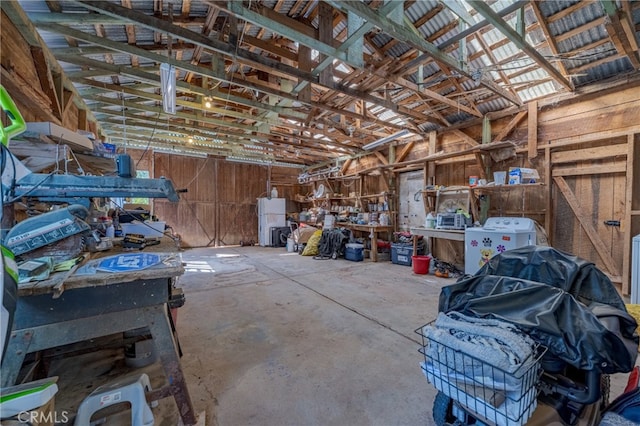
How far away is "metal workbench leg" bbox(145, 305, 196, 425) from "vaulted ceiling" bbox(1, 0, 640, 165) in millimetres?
2205

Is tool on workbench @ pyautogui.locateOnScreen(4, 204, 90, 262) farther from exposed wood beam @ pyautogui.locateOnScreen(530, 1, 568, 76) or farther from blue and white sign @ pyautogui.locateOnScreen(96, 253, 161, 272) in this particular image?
exposed wood beam @ pyautogui.locateOnScreen(530, 1, 568, 76)

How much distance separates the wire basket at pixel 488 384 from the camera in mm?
960

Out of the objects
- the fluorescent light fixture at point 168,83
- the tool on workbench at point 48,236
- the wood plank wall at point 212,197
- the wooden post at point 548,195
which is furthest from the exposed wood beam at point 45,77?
the wooden post at point 548,195

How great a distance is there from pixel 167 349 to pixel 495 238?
4264 mm

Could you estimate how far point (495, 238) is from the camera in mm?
3920

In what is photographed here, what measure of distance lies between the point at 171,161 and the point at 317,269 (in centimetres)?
599

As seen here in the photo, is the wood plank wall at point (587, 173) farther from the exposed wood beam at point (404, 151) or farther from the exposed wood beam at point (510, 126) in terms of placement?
the exposed wood beam at point (404, 151)

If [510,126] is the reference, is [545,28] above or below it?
above

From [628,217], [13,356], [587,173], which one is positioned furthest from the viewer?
[587,173]

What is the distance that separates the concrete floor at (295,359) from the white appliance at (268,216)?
473 cm

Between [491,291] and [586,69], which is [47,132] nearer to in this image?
[491,291]

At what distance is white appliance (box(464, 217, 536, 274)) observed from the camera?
3781 mm

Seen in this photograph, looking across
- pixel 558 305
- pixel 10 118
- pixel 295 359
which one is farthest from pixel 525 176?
pixel 10 118

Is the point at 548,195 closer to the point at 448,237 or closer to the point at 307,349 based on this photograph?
the point at 448,237
